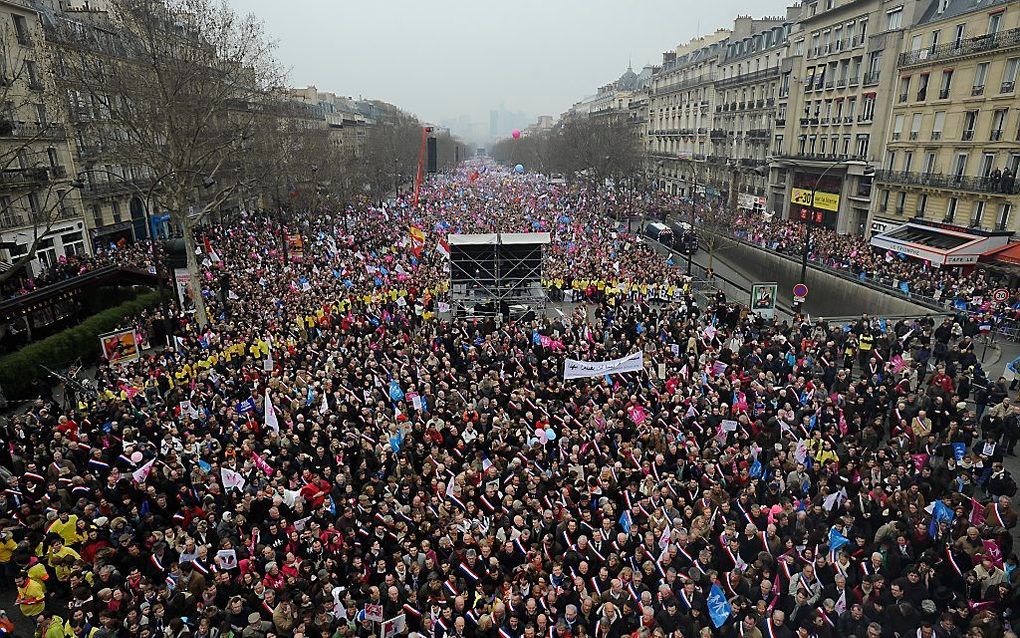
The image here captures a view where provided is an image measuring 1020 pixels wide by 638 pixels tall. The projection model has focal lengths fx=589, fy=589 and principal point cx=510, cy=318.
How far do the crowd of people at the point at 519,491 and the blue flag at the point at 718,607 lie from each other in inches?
1.1

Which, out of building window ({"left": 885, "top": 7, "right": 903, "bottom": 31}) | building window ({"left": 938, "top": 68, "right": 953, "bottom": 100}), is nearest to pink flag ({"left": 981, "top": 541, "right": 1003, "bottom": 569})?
building window ({"left": 938, "top": 68, "right": 953, "bottom": 100})

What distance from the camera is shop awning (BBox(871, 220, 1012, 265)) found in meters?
28.0

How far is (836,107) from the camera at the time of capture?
40.4 metres

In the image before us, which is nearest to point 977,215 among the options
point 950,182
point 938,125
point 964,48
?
point 950,182

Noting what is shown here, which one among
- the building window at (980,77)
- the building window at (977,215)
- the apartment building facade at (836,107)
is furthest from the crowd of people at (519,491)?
the apartment building facade at (836,107)

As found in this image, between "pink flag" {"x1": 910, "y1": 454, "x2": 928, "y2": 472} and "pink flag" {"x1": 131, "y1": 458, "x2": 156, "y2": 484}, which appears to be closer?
"pink flag" {"x1": 131, "y1": 458, "x2": 156, "y2": 484}

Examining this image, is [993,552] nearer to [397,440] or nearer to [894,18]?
[397,440]

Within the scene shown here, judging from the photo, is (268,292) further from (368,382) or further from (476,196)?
(476,196)

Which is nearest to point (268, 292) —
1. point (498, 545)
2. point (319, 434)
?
point (319, 434)

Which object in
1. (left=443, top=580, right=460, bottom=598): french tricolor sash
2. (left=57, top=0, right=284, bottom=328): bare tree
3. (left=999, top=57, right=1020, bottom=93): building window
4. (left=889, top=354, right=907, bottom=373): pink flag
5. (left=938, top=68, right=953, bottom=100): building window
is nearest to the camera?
(left=443, top=580, right=460, bottom=598): french tricolor sash

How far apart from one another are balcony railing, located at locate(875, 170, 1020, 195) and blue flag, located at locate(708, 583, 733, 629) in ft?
98.9

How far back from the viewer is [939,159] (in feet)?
106

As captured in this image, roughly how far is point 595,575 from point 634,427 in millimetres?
4497

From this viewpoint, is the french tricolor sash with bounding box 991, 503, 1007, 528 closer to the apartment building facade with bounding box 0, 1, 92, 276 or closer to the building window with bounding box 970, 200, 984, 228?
the building window with bounding box 970, 200, 984, 228
